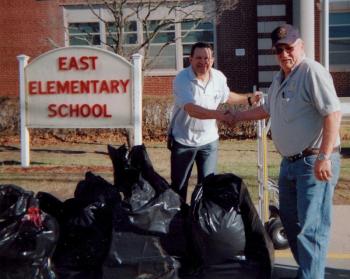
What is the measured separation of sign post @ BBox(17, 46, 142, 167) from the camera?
28.8 feet

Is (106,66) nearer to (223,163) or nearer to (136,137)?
(136,137)

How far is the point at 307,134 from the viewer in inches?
145

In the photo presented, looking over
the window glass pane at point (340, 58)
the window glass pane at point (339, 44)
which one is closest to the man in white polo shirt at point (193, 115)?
the window glass pane at point (339, 44)

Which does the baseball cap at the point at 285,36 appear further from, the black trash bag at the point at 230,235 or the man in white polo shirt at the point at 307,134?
the black trash bag at the point at 230,235

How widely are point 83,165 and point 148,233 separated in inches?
229

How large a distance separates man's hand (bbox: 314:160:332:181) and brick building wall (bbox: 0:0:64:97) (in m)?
18.3

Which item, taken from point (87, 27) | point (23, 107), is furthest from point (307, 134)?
point (87, 27)

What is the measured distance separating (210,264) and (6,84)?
19.0m

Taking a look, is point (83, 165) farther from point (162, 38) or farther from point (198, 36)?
point (198, 36)

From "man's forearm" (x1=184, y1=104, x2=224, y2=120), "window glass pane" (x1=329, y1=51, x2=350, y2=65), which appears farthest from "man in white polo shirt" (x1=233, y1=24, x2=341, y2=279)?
"window glass pane" (x1=329, y1=51, x2=350, y2=65)

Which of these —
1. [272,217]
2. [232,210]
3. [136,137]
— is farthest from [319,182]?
[136,137]

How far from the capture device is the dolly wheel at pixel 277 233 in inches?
193

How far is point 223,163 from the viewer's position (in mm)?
9586

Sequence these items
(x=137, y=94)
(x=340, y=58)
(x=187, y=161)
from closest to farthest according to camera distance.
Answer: (x=187, y=161) → (x=137, y=94) → (x=340, y=58)
